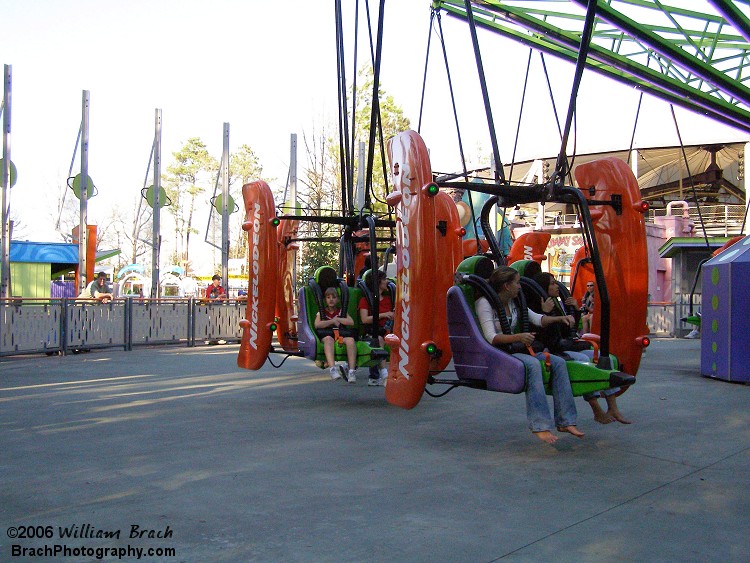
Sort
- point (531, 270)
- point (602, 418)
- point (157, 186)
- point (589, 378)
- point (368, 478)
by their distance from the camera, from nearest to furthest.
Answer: point (368, 478)
point (589, 378)
point (602, 418)
point (531, 270)
point (157, 186)

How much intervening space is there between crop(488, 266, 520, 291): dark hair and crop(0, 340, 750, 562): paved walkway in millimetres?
1379

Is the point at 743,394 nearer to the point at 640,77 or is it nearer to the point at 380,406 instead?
the point at 380,406

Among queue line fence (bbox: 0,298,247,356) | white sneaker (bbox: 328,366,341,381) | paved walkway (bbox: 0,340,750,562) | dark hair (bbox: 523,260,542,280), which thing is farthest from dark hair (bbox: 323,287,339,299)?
queue line fence (bbox: 0,298,247,356)

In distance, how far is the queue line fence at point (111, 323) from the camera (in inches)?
603

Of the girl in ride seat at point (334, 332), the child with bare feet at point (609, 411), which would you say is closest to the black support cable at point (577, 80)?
the child with bare feet at point (609, 411)

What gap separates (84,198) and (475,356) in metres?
16.5

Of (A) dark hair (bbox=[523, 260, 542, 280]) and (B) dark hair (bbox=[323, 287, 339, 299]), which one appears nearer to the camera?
(A) dark hair (bbox=[523, 260, 542, 280])

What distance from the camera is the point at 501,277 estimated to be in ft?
21.9

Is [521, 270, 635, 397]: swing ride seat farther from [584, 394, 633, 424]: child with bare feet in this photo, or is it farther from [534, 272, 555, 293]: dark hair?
[534, 272, 555, 293]: dark hair

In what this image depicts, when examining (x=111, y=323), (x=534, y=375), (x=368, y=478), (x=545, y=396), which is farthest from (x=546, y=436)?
(x=111, y=323)

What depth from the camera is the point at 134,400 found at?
9.45 m

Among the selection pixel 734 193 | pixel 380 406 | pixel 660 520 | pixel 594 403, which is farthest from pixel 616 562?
pixel 734 193

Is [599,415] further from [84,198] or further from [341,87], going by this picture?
[84,198]

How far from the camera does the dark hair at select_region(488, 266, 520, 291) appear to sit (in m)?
6.62
